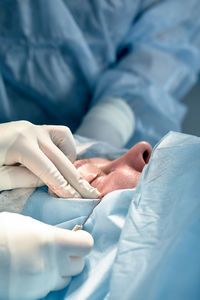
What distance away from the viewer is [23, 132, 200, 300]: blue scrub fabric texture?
67cm

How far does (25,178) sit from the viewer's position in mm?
894

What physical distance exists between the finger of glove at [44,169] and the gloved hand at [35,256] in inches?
5.8

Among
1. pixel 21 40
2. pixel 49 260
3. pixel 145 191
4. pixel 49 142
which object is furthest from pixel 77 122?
pixel 49 260

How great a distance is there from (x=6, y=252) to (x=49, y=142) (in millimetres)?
334

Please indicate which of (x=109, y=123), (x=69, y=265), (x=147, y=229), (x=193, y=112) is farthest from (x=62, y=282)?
(x=193, y=112)

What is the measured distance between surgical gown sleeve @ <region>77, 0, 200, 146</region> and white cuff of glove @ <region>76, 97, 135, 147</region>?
0.03m

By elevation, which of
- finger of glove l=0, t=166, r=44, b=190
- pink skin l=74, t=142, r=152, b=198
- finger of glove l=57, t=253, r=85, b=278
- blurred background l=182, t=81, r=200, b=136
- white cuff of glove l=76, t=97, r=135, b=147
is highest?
finger of glove l=0, t=166, r=44, b=190

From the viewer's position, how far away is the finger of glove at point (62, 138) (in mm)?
978

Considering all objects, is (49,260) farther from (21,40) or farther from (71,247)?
(21,40)

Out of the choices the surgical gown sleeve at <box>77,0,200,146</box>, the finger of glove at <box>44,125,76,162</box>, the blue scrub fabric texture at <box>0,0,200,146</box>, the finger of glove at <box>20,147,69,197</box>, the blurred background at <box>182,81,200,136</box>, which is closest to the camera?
the finger of glove at <box>20,147,69,197</box>

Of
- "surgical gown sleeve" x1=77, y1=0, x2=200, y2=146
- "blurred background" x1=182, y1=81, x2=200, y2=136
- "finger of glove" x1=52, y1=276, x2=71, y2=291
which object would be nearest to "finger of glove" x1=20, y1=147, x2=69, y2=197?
"finger of glove" x1=52, y1=276, x2=71, y2=291

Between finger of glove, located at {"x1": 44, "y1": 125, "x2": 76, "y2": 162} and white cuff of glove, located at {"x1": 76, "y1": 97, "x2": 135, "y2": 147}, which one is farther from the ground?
finger of glove, located at {"x1": 44, "y1": 125, "x2": 76, "y2": 162}

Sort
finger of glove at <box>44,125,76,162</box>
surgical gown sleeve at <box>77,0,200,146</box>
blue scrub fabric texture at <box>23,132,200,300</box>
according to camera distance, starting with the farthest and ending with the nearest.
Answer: surgical gown sleeve at <box>77,0,200,146</box> → finger of glove at <box>44,125,76,162</box> → blue scrub fabric texture at <box>23,132,200,300</box>

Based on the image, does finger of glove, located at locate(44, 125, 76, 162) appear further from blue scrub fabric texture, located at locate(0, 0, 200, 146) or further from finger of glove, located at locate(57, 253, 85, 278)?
blue scrub fabric texture, located at locate(0, 0, 200, 146)
